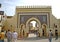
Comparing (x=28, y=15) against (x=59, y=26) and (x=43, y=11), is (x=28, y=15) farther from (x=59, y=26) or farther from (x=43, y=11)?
(x=59, y=26)

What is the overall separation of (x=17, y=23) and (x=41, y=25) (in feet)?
17.5

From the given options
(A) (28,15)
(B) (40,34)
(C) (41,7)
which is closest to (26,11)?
(A) (28,15)

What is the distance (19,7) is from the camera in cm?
4094

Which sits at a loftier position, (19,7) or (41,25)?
(19,7)

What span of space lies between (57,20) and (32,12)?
5.95m

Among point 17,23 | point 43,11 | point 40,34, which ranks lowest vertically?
point 40,34

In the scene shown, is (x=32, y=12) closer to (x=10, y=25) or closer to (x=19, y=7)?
(x=19, y=7)

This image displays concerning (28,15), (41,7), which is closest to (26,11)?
(28,15)

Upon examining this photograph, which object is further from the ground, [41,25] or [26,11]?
[26,11]

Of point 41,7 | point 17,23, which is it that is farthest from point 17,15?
point 41,7

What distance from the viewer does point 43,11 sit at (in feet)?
131

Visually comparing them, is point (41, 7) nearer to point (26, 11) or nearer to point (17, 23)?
point (26, 11)

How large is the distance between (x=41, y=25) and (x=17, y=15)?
5768 mm

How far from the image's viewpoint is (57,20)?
4088cm
